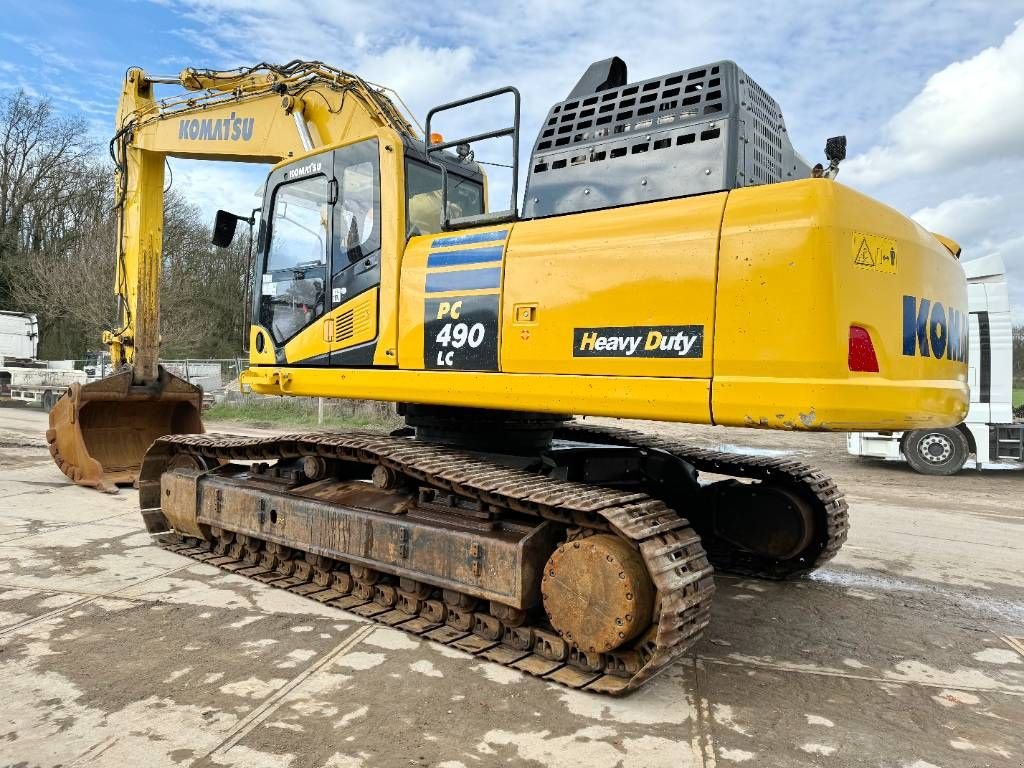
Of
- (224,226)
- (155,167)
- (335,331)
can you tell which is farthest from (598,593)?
(155,167)

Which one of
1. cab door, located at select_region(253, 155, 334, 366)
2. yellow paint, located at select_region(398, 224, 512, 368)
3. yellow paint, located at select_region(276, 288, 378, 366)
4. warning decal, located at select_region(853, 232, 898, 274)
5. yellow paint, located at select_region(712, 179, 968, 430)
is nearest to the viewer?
yellow paint, located at select_region(712, 179, 968, 430)

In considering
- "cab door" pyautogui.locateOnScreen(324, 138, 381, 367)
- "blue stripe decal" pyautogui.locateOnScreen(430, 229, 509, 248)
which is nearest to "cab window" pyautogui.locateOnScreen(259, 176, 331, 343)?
"cab door" pyautogui.locateOnScreen(324, 138, 381, 367)

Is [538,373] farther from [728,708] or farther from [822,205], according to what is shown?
[728,708]

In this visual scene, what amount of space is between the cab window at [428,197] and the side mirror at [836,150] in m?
2.31

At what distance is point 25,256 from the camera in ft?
102

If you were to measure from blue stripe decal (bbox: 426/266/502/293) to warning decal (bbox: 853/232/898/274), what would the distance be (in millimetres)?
1691

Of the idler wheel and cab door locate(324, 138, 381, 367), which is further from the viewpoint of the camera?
cab door locate(324, 138, 381, 367)

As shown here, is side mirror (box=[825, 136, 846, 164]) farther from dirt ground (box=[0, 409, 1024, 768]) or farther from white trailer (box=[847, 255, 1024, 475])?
white trailer (box=[847, 255, 1024, 475])

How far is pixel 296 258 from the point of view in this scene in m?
5.14

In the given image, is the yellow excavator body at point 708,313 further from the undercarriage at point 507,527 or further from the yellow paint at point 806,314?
the undercarriage at point 507,527

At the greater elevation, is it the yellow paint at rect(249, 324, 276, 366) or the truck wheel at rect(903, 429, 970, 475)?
the yellow paint at rect(249, 324, 276, 366)

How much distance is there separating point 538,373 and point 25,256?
34.7 metres

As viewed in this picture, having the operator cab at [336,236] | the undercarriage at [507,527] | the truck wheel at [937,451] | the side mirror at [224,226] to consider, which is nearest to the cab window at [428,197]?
the operator cab at [336,236]

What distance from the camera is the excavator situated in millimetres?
3156
